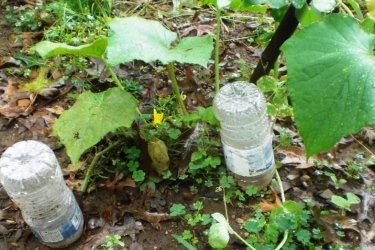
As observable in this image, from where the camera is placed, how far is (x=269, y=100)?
7.89ft

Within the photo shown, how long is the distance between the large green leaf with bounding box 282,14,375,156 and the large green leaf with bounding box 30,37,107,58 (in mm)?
728

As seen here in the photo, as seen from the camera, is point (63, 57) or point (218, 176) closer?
point (218, 176)

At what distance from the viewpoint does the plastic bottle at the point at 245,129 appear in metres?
2.02

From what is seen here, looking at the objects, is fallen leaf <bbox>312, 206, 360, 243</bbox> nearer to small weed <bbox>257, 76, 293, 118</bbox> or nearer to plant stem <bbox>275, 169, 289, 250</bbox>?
plant stem <bbox>275, 169, 289, 250</bbox>

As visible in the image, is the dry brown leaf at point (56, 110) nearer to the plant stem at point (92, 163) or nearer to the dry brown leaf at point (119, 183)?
the plant stem at point (92, 163)

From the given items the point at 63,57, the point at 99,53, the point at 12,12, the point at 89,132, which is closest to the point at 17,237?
the point at 89,132

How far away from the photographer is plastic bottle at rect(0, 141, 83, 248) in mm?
1832

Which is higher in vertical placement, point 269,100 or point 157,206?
point 269,100

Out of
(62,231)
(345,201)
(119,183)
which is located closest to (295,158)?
(345,201)

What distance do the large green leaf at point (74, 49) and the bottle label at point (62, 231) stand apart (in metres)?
0.63

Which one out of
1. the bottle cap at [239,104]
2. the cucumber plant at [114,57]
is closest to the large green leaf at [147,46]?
the cucumber plant at [114,57]

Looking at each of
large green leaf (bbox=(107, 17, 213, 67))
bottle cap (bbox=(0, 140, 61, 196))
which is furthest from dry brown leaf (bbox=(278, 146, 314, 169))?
bottle cap (bbox=(0, 140, 61, 196))

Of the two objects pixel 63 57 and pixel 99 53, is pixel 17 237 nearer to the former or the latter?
pixel 99 53

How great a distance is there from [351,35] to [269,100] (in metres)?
0.72
